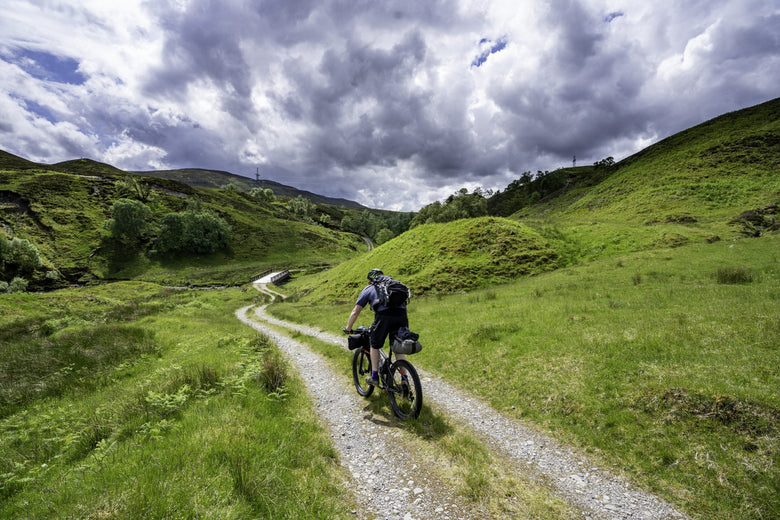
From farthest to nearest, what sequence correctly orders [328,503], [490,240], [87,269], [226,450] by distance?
1. [87,269]
2. [490,240]
3. [226,450]
4. [328,503]

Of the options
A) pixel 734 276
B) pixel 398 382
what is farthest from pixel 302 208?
pixel 398 382

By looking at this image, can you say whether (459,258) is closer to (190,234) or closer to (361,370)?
(361,370)

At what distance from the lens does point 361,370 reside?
9.53 meters

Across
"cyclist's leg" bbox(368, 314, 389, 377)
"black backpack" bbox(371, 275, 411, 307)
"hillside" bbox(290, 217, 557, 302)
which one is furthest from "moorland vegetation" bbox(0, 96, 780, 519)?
"black backpack" bbox(371, 275, 411, 307)

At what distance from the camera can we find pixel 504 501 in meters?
4.53

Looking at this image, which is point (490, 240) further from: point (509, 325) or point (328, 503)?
point (328, 503)

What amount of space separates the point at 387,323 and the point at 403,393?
182cm

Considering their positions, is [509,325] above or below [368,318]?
above

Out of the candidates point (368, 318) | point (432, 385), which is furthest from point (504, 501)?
point (368, 318)

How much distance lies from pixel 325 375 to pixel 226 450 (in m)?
6.81

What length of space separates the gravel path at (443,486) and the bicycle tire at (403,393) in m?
0.49

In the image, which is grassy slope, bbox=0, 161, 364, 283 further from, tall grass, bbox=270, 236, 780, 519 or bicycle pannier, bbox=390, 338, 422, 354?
bicycle pannier, bbox=390, 338, 422, 354

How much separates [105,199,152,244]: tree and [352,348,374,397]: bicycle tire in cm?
11685

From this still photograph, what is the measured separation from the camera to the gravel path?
4418 mm
